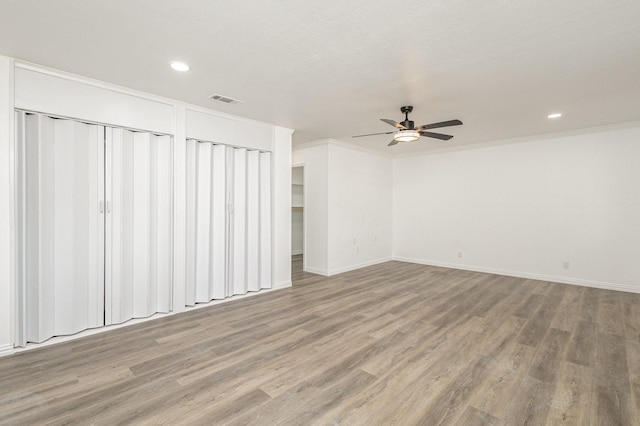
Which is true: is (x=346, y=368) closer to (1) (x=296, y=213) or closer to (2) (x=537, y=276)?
(2) (x=537, y=276)

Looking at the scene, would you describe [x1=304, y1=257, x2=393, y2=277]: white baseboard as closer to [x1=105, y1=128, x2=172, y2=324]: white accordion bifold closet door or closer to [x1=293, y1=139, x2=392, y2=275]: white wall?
[x1=293, y1=139, x2=392, y2=275]: white wall

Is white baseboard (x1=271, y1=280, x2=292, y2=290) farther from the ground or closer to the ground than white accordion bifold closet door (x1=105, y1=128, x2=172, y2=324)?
closer to the ground

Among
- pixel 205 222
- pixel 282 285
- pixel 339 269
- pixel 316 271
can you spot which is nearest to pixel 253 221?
pixel 205 222

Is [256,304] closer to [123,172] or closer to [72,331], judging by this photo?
[72,331]

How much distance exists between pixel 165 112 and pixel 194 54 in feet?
4.29

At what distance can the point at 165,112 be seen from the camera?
3.52 metres

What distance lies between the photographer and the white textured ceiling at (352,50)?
1925 mm

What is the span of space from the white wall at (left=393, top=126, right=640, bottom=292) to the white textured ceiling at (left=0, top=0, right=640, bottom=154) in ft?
4.22

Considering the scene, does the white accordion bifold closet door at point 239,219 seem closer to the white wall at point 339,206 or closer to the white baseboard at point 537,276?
the white wall at point 339,206

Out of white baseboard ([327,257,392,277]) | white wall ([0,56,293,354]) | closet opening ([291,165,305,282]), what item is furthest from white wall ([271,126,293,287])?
closet opening ([291,165,305,282])

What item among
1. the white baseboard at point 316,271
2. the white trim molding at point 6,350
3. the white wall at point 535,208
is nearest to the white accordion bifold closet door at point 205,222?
the white trim molding at point 6,350

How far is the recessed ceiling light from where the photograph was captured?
2646 mm

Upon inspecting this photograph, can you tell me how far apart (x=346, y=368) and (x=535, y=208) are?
5.02 meters

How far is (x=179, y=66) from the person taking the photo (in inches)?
A: 106
